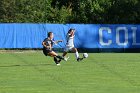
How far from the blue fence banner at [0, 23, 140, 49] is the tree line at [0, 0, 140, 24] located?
4.80 m

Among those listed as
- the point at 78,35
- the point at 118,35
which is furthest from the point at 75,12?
the point at 118,35

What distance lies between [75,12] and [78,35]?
8.47 metres

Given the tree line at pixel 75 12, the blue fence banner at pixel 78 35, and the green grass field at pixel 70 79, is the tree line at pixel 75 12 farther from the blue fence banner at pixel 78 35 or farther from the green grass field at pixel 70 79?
the green grass field at pixel 70 79

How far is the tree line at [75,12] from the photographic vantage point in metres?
44.6

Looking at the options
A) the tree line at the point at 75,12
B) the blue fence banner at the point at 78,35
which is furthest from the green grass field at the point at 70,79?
the tree line at the point at 75,12

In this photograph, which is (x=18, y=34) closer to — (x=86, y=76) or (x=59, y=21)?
(x=59, y=21)

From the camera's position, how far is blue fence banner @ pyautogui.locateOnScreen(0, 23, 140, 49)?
39031 mm

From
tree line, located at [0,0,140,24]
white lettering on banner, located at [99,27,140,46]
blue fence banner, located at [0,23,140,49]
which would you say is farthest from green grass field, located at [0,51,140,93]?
tree line, located at [0,0,140,24]

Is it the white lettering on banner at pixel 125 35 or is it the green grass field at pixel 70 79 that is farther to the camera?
the white lettering on banner at pixel 125 35

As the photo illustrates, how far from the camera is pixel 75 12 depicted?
48.2 meters

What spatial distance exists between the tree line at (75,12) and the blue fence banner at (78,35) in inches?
189

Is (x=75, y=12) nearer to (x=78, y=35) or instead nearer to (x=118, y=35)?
(x=78, y=35)

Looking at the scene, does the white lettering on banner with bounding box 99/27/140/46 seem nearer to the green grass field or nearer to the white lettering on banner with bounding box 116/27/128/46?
the white lettering on banner with bounding box 116/27/128/46

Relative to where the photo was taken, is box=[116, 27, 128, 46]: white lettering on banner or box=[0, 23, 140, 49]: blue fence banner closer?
box=[0, 23, 140, 49]: blue fence banner
